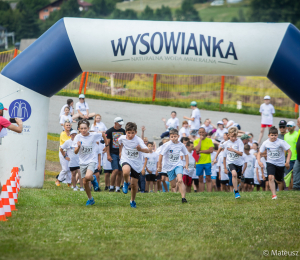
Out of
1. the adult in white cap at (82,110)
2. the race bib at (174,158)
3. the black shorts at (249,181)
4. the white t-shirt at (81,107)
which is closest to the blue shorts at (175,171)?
the race bib at (174,158)

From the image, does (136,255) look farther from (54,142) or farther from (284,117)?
(284,117)

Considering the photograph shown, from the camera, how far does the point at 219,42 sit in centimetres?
952

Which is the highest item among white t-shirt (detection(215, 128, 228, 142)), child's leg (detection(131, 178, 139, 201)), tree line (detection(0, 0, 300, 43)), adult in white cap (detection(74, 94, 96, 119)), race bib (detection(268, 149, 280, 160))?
tree line (detection(0, 0, 300, 43))

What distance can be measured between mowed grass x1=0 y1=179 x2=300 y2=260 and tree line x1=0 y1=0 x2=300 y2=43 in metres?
72.8

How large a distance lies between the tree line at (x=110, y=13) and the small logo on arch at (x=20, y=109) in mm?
71943

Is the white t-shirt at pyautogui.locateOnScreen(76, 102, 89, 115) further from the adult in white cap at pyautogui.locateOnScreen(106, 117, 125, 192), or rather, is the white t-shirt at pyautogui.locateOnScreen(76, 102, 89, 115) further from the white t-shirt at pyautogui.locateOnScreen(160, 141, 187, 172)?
the white t-shirt at pyautogui.locateOnScreen(160, 141, 187, 172)

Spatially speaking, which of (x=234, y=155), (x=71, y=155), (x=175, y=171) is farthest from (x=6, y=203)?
(x=234, y=155)

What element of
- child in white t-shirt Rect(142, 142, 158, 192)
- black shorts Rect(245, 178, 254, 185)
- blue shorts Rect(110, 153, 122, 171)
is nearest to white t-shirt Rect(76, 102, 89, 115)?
child in white t-shirt Rect(142, 142, 158, 192)

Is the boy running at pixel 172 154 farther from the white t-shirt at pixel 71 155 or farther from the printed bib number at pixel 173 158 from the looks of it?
the white t-shirt at pixel 71 155

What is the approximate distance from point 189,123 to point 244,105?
8.43m

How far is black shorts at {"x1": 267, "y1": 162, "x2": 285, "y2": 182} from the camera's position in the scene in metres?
10.1

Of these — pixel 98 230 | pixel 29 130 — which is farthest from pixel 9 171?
pixel 98 230

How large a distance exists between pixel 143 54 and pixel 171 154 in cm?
255

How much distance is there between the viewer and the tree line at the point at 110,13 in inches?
3095
